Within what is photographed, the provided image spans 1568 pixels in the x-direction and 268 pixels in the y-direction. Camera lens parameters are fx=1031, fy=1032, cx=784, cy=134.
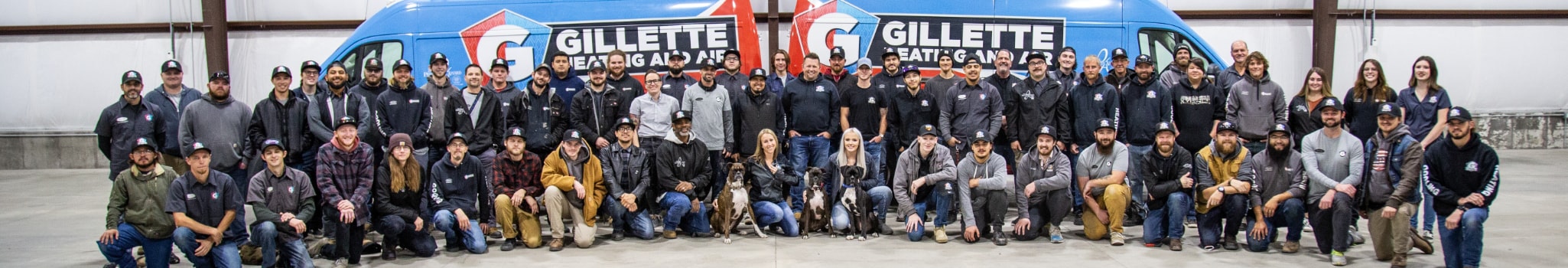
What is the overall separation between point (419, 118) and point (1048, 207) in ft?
15.3

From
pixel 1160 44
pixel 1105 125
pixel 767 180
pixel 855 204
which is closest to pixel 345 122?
pixel 767 180

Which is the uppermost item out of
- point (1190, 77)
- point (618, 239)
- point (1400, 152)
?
point (1190, 77)

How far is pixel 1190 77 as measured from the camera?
7.91 m

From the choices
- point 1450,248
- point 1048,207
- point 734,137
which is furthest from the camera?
point 734,137

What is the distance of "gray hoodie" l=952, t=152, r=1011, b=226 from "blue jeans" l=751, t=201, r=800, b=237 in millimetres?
1203

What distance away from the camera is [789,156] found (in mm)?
8703

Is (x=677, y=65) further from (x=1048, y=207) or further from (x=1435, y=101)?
(x=1435, y=101)

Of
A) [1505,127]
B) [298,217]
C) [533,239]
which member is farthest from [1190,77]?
[1505,127]

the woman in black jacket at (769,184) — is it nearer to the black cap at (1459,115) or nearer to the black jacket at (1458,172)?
the black jacket at (1458,172)

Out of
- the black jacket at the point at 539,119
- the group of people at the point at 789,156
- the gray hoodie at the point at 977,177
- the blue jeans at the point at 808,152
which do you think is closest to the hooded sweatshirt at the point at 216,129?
the group of people at the point at 789,156

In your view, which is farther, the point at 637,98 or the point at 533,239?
the point at 637,98

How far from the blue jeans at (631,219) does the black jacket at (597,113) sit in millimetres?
977

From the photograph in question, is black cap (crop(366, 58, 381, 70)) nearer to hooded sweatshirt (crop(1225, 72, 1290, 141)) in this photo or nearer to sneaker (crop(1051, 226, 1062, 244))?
sneaker (crop(1051, 226, 1062, 244))

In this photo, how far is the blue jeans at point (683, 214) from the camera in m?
7.43
